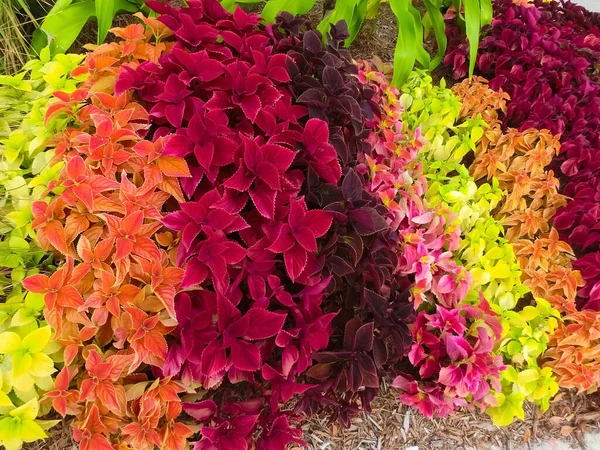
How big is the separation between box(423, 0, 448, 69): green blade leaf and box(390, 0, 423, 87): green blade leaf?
182mm

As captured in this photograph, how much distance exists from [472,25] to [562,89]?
413 millimetres

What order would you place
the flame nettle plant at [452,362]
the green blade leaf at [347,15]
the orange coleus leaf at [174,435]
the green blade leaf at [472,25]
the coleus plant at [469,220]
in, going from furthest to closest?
the green blade leaf at [472,25] < the green blade leaf at [347,15] < the coleus plant at [469,220] < the flame nettle plant at [452,362] < the orange coleus leaf at [174,435]

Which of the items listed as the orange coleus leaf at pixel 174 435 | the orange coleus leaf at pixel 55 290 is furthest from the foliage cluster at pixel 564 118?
the orange coleus leaf at pixel 55 290

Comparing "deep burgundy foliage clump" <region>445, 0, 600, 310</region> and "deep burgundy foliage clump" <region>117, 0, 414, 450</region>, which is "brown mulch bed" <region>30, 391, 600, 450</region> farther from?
"deep burgundy foliage clump" <region>445, 0, 600, 310</region>

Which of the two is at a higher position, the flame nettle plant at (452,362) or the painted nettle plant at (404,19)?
the painted nettle plant at (404,19)

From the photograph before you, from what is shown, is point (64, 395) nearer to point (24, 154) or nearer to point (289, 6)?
point (24, 154)

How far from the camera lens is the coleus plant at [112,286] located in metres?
0.91

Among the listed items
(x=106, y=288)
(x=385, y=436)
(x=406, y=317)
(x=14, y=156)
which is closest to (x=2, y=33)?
(x=14, y=156)

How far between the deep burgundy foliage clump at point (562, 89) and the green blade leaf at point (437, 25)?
0.06 metres

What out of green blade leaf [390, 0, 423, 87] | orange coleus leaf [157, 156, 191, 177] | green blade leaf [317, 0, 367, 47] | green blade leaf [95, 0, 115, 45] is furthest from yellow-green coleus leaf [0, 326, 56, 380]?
green blade leaf [390, 0, 423, 87]

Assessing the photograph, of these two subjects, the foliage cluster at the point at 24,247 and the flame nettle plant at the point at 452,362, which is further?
the flame nettle plant at the point at 452,362

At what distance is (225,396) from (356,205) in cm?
54

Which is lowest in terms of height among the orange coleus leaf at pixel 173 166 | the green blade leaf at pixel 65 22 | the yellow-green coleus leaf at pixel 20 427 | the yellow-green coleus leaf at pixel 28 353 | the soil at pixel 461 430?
the soil at pixel 461 430

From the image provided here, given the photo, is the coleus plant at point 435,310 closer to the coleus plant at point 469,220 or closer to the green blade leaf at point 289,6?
the coleus plant at point 469,220
